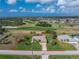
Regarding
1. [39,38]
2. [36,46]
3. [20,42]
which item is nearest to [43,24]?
[39,38]

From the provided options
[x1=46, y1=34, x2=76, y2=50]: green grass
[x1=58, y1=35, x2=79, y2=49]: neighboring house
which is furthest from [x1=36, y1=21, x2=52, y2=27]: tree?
[x1=58, y1=35, x2=79, y2=49]: neighboring house

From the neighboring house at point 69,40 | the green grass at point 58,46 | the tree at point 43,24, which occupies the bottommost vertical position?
the green grass at point 58,46

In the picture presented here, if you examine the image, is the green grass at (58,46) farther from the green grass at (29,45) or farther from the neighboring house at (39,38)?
the green grass at (29,45)

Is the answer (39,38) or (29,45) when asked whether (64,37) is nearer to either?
(39,38)

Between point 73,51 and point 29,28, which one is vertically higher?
point 29,28

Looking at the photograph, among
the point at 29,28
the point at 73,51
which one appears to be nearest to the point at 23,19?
the point at 29,28

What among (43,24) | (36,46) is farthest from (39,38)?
(43,24)

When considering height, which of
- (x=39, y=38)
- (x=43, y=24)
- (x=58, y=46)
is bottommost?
(x=58, y=46)

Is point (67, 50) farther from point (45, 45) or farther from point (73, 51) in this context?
point (45, 45)

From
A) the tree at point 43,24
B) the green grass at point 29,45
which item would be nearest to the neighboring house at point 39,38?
the green grass at point 29,45

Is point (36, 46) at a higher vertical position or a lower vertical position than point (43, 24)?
lower

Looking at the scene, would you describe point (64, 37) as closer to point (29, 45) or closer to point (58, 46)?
point (58, 46)
